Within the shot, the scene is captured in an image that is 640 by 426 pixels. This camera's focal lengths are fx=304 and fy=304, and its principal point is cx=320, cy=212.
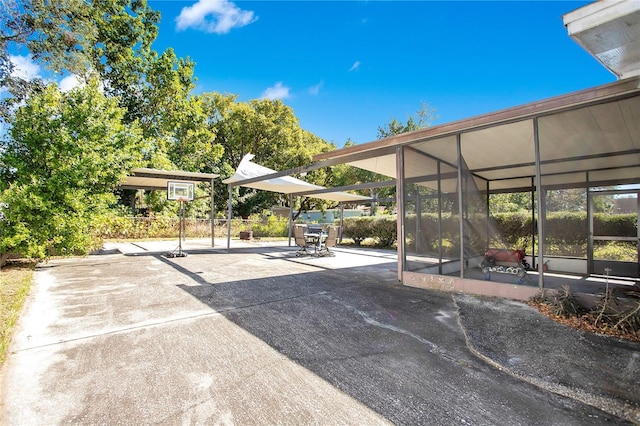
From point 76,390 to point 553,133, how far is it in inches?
244

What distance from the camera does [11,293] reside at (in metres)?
4.53

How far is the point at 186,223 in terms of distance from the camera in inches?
613

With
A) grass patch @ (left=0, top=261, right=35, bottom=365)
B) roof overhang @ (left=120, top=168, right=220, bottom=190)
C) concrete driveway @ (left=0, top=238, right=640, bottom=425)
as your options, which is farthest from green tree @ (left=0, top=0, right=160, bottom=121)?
concrete driveway @ (left=0, top=238, right=640, bottom=425)

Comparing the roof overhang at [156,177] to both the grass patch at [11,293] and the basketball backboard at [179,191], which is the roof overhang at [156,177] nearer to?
the basketball backboard at [179,191]

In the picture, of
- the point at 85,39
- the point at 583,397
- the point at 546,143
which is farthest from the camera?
the point at 85,39

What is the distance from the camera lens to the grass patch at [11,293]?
9.87 ft

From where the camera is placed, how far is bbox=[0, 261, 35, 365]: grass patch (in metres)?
3.01

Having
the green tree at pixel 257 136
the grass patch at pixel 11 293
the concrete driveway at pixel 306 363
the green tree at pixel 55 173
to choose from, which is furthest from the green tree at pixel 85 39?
the concrete driveway at pixel 306 363

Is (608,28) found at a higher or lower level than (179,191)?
higher

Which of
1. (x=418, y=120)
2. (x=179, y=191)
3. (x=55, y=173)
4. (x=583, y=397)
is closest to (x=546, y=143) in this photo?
(x=583, y=397)

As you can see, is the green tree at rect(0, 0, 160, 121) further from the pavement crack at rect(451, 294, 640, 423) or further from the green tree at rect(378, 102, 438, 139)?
the pavement crack at rect(451, 294, 640, 423)

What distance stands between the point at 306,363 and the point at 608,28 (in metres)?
3.36

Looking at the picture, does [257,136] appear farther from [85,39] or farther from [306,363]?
[306,363]

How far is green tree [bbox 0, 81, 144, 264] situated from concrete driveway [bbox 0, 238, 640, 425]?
8.64 feet
